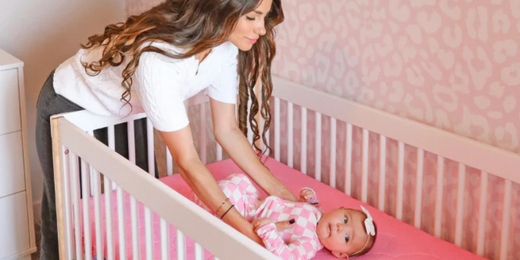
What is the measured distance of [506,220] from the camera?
175 centimetres

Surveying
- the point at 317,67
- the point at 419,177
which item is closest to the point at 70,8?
the point at 317,67

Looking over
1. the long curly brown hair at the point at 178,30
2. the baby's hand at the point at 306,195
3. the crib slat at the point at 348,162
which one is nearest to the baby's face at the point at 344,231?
the baby's hand at the point at 306,195

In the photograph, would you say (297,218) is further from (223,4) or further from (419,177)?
(223,4)

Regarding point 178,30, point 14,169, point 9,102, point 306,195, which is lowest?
point 14,169

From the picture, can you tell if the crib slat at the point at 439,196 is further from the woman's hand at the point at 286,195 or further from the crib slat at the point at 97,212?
the crib slat at the point at 97,212

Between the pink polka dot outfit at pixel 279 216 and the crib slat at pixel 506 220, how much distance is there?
1.44 feet

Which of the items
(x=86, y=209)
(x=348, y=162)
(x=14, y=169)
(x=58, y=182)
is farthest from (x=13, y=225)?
(x=348, y=162)

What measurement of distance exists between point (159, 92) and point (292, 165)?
785 millimetres

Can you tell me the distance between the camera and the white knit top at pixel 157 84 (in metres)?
1.73

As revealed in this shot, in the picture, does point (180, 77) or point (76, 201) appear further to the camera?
point (76, 201)

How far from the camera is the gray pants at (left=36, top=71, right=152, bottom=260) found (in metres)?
2.06

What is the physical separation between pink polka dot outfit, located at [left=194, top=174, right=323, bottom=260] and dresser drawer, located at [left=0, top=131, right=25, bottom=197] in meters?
0.76

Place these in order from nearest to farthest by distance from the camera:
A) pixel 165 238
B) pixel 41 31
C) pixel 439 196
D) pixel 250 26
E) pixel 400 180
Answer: pixel 165 238 < pixel 250 26 < pixel 439 196 < pixel 400 180 < pixel 41 31

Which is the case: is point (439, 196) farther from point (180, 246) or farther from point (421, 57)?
point (180, 246)
